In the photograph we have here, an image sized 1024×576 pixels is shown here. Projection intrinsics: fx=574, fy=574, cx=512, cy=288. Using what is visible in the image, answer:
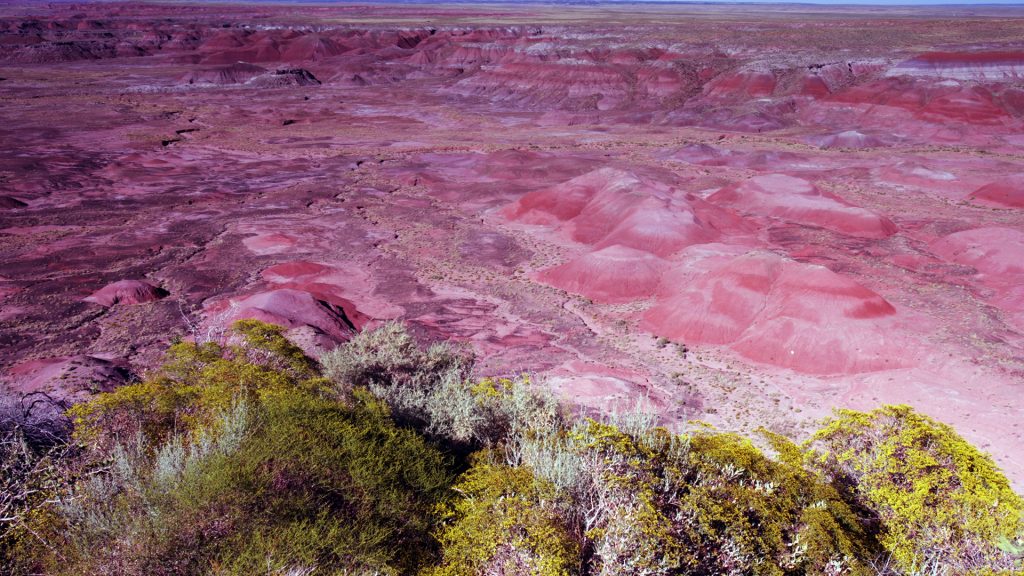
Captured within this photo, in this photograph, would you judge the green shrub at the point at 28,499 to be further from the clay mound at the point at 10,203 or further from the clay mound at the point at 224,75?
the clay mound at the point at 224,75

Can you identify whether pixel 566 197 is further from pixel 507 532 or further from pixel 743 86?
pixel 743 86

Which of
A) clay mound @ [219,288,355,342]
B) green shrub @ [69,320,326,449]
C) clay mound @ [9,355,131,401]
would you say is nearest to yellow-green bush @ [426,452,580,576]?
green shrub @ [69,320,326,449]

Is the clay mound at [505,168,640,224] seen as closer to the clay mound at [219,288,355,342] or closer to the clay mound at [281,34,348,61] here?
the clay mound at [219,288,355,342]

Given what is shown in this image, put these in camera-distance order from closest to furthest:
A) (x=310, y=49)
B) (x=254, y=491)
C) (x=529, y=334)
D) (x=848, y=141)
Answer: (x=254, y=491) → (x=529, y=334) → (x=848, y=141) → (x=310, y=49)

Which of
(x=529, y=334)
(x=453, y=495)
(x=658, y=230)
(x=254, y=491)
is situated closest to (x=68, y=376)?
(x=254, y=491)

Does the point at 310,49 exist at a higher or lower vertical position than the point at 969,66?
higher

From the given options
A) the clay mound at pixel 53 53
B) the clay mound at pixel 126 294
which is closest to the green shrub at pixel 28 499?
the clay mound at pixel 126 294

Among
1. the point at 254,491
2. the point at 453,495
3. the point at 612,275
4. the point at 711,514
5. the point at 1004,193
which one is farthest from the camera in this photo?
the point at 1004,193

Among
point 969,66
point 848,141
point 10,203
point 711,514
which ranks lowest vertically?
point 848,141

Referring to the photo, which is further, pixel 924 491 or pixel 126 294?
pixel 126 294
